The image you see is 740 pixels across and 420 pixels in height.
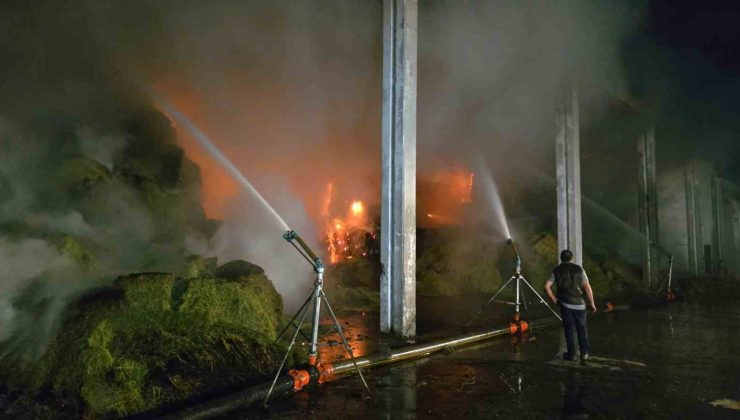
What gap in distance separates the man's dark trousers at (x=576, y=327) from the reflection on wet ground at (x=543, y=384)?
204 millimetres

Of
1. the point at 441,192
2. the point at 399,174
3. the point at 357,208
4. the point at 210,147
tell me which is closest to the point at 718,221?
the point at 441,192

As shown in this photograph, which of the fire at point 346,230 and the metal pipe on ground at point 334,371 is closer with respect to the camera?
the metal pipe on ground at point 334,371

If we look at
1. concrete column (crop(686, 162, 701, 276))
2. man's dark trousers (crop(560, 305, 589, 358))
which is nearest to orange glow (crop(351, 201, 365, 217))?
concrete column (crop(686, 162, 701, 276))

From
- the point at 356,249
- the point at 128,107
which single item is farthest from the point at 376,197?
the point at 128,107

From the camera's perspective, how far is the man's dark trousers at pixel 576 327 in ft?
20.3

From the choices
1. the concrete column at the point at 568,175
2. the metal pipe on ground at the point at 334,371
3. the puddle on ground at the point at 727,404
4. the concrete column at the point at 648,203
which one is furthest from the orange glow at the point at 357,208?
the puddle on ground at the point at 727,404

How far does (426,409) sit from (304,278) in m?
7.79

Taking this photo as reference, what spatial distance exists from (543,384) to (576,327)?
1.39 m

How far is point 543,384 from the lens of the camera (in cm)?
519

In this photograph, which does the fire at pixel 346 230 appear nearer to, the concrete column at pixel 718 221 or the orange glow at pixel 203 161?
the orange glow at pixel 203 161

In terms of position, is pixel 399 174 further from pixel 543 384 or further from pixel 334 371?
pixel 543 384

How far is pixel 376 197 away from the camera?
23.1 m

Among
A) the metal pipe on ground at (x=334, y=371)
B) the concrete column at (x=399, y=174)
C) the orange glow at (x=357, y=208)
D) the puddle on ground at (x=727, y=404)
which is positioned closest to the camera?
the metal pipe on ground at (x=334, y=371)

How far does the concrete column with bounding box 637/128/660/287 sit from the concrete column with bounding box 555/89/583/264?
17.7 feet
